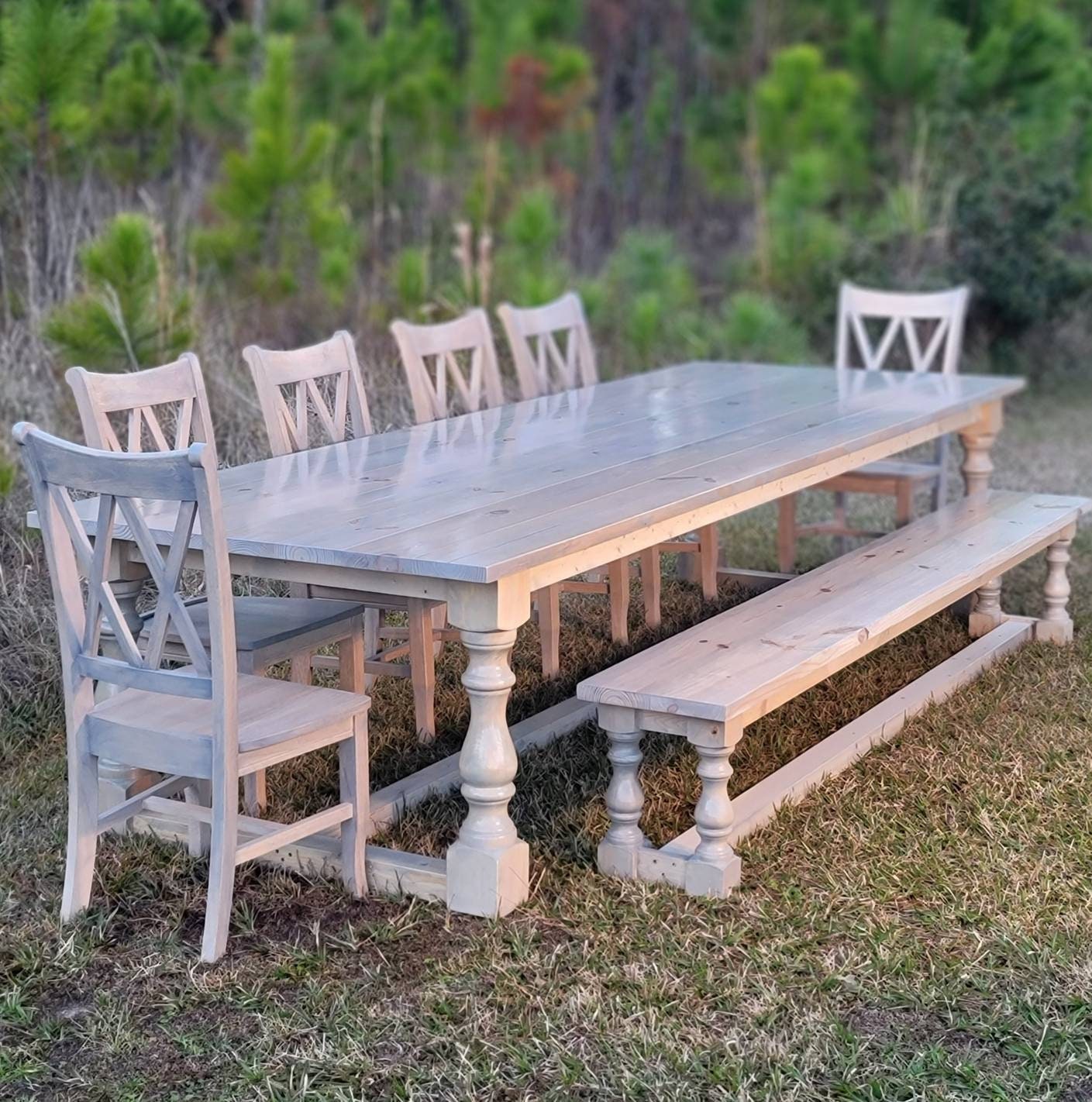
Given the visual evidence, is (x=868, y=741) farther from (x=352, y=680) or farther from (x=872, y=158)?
(x=872, y=158)

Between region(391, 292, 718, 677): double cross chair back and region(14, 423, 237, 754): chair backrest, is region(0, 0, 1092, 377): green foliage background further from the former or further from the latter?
region(14, 423, 237, 754): chair backrest

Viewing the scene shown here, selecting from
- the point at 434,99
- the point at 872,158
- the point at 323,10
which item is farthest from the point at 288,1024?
the point at 323,10

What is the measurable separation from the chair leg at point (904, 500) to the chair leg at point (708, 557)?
65 centimetres

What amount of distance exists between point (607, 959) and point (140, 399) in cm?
149

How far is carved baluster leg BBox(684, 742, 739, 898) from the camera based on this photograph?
2.98 metres

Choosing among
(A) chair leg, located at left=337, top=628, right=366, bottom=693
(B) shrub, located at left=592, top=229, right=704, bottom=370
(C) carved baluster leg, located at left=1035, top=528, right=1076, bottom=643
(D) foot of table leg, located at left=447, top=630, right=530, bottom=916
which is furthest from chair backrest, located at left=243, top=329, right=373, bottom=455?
(B) shrub, located at left=592, top=229, right=704, bottom=370

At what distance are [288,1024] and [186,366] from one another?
58.3 inches

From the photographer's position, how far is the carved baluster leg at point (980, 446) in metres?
4.89

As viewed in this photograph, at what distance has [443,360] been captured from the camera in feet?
14.9

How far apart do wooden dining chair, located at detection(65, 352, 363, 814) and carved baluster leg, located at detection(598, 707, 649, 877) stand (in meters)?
0.69

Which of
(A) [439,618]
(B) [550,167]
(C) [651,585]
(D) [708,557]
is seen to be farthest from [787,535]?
(B) [550,167]

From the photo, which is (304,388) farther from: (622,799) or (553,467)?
(622,799)

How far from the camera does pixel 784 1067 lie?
247 centimetres

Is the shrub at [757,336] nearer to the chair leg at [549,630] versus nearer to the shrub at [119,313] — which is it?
the shrub at [119,313]
